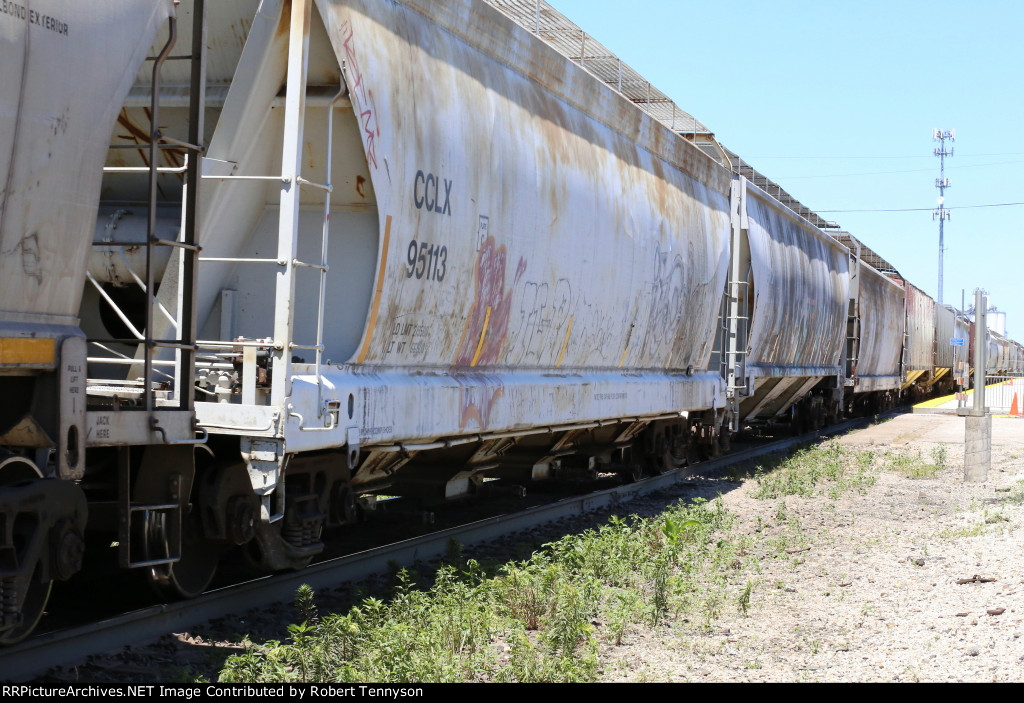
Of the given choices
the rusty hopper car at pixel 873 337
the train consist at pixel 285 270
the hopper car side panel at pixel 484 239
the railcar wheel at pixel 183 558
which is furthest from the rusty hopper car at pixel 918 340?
the railcar wheel at pixel 183 558

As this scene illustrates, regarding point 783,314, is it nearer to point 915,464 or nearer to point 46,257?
point 915,464

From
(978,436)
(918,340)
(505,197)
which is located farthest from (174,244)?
(918,340)

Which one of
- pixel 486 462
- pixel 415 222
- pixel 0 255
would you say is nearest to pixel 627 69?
pixel 486 462

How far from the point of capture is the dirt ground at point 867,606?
5508 mm

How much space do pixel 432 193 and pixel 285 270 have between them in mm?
1619

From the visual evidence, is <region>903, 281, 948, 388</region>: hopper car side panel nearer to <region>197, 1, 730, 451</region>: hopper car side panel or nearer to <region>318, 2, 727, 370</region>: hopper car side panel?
<region>318, 2, 727, 370</region>: hopper car side panel

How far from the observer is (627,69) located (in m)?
12.6

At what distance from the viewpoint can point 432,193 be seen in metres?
7.21

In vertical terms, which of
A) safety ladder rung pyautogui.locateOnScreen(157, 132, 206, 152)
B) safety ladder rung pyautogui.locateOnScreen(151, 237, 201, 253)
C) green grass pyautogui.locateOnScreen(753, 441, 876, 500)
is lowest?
green grass pyautogui.locateOnScreen(753, 441, 876, 500)

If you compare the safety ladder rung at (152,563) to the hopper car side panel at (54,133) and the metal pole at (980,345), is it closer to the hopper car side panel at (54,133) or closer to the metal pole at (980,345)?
the hopper car side panel at (54,133)

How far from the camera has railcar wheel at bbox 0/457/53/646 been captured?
4.55m

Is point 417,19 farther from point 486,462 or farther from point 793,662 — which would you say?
point 793,662

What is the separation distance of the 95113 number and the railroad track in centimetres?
211

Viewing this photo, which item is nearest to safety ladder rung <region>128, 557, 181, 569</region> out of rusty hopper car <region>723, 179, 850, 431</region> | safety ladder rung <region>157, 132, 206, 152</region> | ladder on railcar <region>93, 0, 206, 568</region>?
ladder on railcar <region>93, 0, 206, 568</region>
